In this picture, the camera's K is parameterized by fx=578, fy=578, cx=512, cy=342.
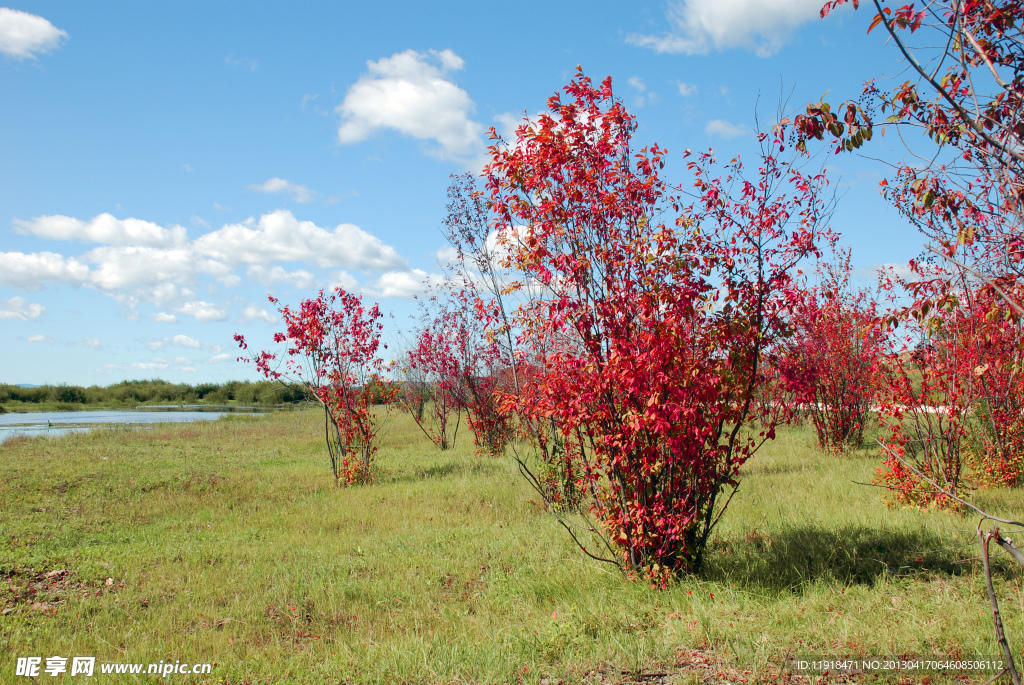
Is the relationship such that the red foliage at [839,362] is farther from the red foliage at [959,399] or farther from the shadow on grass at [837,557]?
the shadow on grass at [837,557]

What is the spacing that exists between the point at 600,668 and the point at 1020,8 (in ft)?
14.6

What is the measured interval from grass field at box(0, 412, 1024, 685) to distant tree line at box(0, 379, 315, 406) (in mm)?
33290

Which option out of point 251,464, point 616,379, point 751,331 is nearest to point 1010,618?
point 751,331

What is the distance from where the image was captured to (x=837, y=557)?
17.8ft

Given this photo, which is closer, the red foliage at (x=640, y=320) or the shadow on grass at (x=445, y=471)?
the red foliage at (x=640, y=320)

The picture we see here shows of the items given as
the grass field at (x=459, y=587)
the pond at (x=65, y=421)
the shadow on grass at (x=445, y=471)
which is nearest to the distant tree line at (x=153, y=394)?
the pond at (x=65, y=421)

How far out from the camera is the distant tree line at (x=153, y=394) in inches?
1636

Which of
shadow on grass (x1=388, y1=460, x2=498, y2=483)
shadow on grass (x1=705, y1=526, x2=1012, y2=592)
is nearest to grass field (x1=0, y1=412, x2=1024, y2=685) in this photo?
shadow on grass (x1=705, y1=526, x2=1012, y2=592)

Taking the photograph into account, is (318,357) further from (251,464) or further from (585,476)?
(585,476)

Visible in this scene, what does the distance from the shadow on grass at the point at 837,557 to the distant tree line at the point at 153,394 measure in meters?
38.0

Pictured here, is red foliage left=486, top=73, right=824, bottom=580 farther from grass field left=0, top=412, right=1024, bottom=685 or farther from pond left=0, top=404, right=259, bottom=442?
pond left=0, top=404, right=259, bottom=442

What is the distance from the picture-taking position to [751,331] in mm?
4965

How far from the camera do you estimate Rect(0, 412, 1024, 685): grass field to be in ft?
12.6

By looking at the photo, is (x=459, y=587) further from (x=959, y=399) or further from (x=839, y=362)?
(x=839, y=362)
